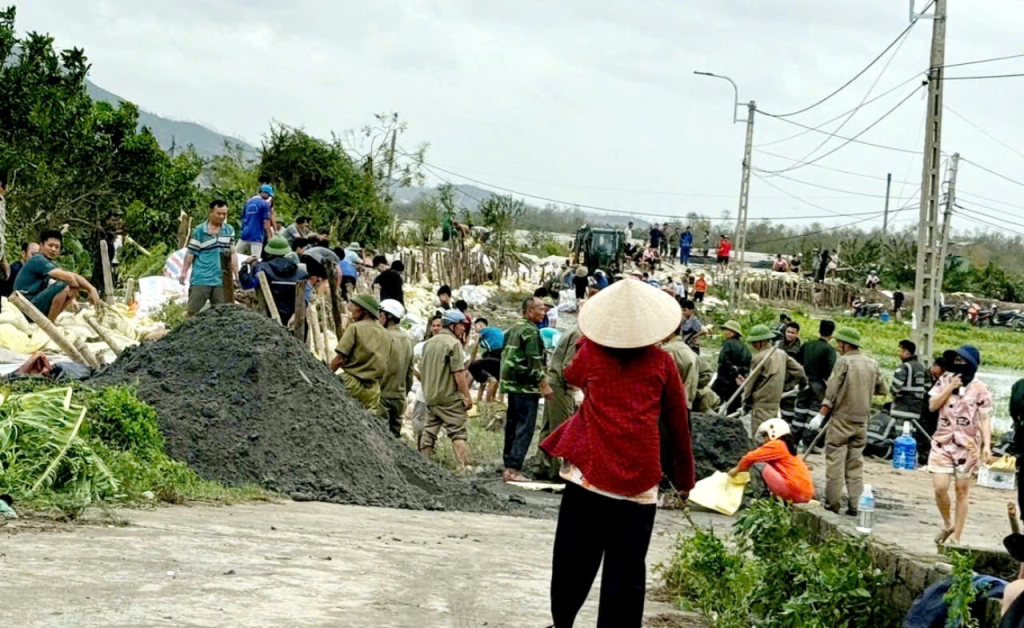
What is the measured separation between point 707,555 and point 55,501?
4.15 m

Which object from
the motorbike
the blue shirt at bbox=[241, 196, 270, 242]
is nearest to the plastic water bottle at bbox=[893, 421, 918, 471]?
the blue shirt at bbox=[241, 196, 270, 242]

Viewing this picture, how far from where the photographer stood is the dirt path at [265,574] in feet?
23.1

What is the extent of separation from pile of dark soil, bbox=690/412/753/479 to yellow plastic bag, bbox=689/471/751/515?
6.84ft

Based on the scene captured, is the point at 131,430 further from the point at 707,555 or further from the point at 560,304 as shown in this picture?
the point at 560,304

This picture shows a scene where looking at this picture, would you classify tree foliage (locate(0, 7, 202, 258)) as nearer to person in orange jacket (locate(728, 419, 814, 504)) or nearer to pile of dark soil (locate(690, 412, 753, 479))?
pile of dark soil (locate(690, 412, 753, 479))

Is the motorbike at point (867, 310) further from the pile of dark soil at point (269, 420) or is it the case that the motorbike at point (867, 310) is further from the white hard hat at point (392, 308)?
the pile of dark soil at point (269, 420)

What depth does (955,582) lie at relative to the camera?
5672 mm

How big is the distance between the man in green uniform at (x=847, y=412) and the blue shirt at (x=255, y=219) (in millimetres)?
8679

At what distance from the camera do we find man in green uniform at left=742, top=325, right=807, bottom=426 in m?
18.1

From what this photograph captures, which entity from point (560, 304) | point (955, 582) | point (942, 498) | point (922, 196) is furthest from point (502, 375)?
point (560, 304)

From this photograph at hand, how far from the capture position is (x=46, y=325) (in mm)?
14398

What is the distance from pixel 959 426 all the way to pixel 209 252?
26.9ft

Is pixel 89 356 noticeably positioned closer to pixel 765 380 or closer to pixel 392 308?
pixel 392 308

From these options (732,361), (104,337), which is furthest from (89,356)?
(732,361)
